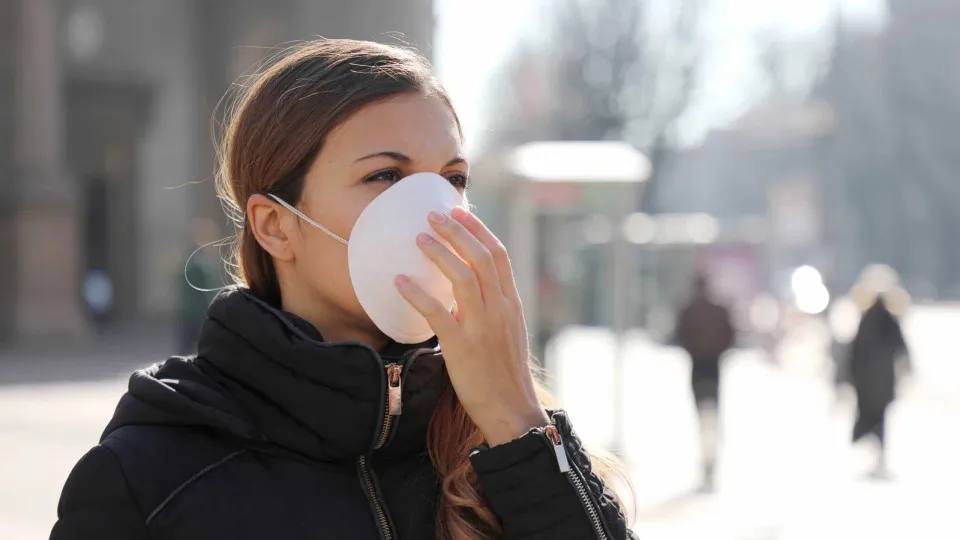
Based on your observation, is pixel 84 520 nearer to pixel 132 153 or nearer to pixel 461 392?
pixel 461 392

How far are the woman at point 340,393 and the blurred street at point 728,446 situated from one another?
5.26 meters

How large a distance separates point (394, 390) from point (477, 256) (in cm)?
25

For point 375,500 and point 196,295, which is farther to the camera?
point 196,295

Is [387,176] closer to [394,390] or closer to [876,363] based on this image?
[394,390]

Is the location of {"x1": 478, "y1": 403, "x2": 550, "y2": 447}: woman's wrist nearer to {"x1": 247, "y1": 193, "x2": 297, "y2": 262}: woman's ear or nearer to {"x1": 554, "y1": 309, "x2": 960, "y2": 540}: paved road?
{"x1": 247, "y1": 193, "x2": 297, "y2": 262}: woman's ear

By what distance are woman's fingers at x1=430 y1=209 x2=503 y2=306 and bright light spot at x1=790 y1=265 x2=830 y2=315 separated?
25.7 meters

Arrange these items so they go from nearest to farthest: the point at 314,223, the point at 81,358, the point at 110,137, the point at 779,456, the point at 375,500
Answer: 1. the point at 375,500
2. the point at 314,223
3. the point at 779,456
4. the point at 81,358
5. the point at 110,137

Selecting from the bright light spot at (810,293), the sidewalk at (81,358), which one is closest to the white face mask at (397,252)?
the sidewalk at (81,358)

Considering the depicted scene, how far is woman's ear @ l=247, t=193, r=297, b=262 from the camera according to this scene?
2089 mm

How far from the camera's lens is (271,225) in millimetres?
2117

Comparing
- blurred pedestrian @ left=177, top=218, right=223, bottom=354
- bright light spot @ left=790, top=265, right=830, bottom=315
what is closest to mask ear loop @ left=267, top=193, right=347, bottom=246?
blurred pedestrian @ left=177, top=218, right=223, bottom=354

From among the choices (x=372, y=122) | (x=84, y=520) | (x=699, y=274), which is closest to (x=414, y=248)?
(x=372, y=122)

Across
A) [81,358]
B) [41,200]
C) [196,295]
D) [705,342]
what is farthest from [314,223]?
[41,200]

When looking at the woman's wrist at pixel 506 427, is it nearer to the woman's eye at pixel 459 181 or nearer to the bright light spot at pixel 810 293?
the woman's eye at pixel 459 181
